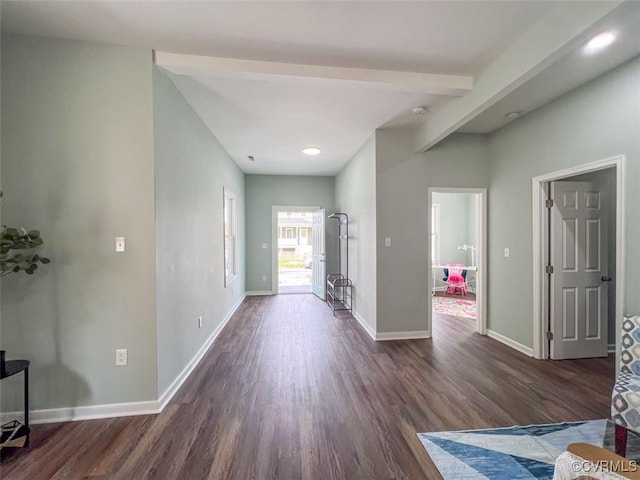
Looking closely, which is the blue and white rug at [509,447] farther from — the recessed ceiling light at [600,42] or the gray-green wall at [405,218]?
the recessed ceiling light at [600,42]

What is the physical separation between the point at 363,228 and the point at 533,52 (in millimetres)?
2656

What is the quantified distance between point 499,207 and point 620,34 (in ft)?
6.56

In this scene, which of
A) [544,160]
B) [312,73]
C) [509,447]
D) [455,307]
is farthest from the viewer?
[455,307]

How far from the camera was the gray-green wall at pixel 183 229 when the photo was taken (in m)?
2.14

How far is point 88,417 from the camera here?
6.46ft

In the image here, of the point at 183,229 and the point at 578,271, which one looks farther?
the point at 578,271

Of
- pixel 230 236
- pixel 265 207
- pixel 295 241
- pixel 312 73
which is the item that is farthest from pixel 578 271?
pixel 295 241

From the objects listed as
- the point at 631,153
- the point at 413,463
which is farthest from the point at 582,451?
the point at 631,153

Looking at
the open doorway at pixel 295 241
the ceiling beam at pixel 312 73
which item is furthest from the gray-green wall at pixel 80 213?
the open doorway at pixel 295 241

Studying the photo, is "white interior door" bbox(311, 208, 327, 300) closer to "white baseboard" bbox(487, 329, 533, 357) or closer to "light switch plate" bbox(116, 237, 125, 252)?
"white baseboard" bbox(487, 329, 533, 357)

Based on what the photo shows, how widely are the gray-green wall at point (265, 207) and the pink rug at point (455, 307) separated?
2.37 m

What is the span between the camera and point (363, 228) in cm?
410

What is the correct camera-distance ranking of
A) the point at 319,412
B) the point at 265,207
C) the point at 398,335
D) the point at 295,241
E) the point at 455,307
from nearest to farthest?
the point at 319,412 < the point at 398,335 < the point at 455,307 < the point at 265,207 < the point at 295,241
